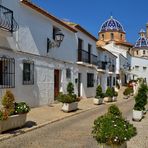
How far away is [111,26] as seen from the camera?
67.5 meters

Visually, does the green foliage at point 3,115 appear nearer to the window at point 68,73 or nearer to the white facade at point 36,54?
the white facade at point 36,54

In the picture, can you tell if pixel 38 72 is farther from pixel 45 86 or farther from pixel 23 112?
pixel 23 112

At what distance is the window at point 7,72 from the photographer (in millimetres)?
14661

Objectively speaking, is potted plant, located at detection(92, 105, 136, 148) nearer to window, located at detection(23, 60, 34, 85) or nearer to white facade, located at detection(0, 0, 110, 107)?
white facade, located at detection(0, 0, 110, 107)

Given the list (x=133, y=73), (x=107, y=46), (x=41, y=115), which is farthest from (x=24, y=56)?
(x=133, y=73)

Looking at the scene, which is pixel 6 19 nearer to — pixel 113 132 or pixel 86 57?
pixel 113 132

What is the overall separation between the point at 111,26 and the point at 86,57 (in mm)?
40422

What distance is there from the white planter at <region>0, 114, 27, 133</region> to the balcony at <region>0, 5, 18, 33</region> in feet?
14.2

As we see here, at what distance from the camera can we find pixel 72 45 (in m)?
24.4

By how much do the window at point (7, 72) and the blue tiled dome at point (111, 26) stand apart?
5282 cm

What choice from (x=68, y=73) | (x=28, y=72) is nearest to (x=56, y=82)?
(x=68, y=73)

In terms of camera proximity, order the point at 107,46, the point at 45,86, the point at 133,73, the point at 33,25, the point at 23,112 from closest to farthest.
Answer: the point at 23,112 < the point at 33,25 < the point at 45,86 < the point at 107,46 < the point at 133,73

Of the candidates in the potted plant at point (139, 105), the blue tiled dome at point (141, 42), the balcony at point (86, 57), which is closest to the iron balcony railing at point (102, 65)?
the balcony at point (86, 57)

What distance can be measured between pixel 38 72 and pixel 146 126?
7372mm
